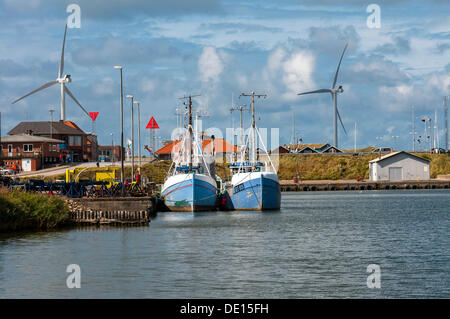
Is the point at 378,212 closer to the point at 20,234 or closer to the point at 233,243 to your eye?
the point at 233,243

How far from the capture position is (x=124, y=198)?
6912cm

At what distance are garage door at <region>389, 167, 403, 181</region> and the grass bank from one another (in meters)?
127

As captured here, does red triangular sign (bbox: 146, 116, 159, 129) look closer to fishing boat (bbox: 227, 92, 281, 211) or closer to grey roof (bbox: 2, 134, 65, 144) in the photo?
fishing boat (bbox: 227, 92, 281, 211)

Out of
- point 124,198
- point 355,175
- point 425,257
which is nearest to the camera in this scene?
point 425,257

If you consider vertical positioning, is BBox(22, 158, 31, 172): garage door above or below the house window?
below

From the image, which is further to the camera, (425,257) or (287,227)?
(287,227)

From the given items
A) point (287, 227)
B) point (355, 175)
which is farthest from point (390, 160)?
point (287, 227)

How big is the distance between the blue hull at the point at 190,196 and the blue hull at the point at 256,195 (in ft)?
11.4

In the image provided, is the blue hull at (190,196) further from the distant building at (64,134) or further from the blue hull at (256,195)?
the distant building at (64,134)

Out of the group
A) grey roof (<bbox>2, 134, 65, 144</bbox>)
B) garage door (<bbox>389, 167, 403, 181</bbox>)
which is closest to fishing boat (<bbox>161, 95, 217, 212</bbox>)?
grey roof (<bbox>2, 134, 65, 144</bbox>)

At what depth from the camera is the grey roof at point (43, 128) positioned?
17131cm

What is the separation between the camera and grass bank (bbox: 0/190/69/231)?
59375 millimetres
